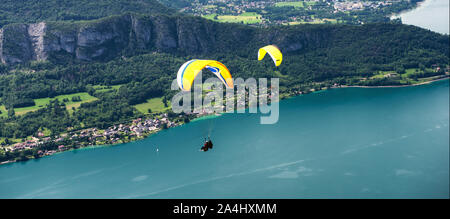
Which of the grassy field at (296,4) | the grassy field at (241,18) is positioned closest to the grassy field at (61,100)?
the grassy field at (241,18)

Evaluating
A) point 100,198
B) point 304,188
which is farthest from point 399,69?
point 100,198

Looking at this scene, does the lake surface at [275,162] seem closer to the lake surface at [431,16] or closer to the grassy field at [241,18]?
the lake surface at [431,16]

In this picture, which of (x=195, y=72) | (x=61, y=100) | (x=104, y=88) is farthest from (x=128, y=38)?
(x=195, y=72)

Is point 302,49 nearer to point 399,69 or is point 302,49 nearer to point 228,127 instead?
point 399,69

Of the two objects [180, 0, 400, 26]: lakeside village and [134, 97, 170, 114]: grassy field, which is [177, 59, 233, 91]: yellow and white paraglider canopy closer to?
[134, 97, 170, 114]: grassy field

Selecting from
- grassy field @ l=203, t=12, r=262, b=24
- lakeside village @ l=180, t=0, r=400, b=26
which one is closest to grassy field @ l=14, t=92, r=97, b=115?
grassy field @ l=203, t=12, r=262, b=24
